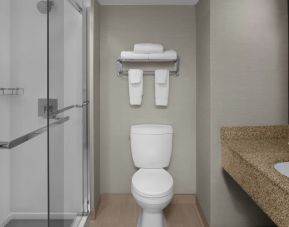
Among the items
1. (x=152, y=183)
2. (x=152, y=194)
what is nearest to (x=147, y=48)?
(x=152, y=183)

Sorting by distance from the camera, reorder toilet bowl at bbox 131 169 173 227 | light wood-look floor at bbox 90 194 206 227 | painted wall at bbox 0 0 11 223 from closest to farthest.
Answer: painted wall at bbox 0 0 11 223
toilet bowl at bbox 131 169 173 227
light wood-look floor at bbox 90 194 206 227

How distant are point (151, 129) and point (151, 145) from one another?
0.46 feet

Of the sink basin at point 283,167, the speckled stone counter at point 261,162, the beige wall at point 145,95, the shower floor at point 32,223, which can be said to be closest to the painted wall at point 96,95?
the beige wall at point 145,95

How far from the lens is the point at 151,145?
9.14 feet

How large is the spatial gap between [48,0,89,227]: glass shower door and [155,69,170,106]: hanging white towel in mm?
662

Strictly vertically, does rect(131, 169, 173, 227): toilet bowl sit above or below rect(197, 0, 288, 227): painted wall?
below

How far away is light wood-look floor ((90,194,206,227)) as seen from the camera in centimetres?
264

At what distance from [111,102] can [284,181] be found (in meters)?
1.95

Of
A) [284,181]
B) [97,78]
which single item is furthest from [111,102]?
[284,181]

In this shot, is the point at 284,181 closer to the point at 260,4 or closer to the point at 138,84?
the point at 260,4

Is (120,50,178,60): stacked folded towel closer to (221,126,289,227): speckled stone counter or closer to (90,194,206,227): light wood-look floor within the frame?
(221,126,289,227): speckled stone counter

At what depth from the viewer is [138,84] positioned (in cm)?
290

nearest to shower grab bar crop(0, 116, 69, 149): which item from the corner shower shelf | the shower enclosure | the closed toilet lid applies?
the shower enclosure

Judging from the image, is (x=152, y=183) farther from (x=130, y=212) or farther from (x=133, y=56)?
(x=133, y=56)
